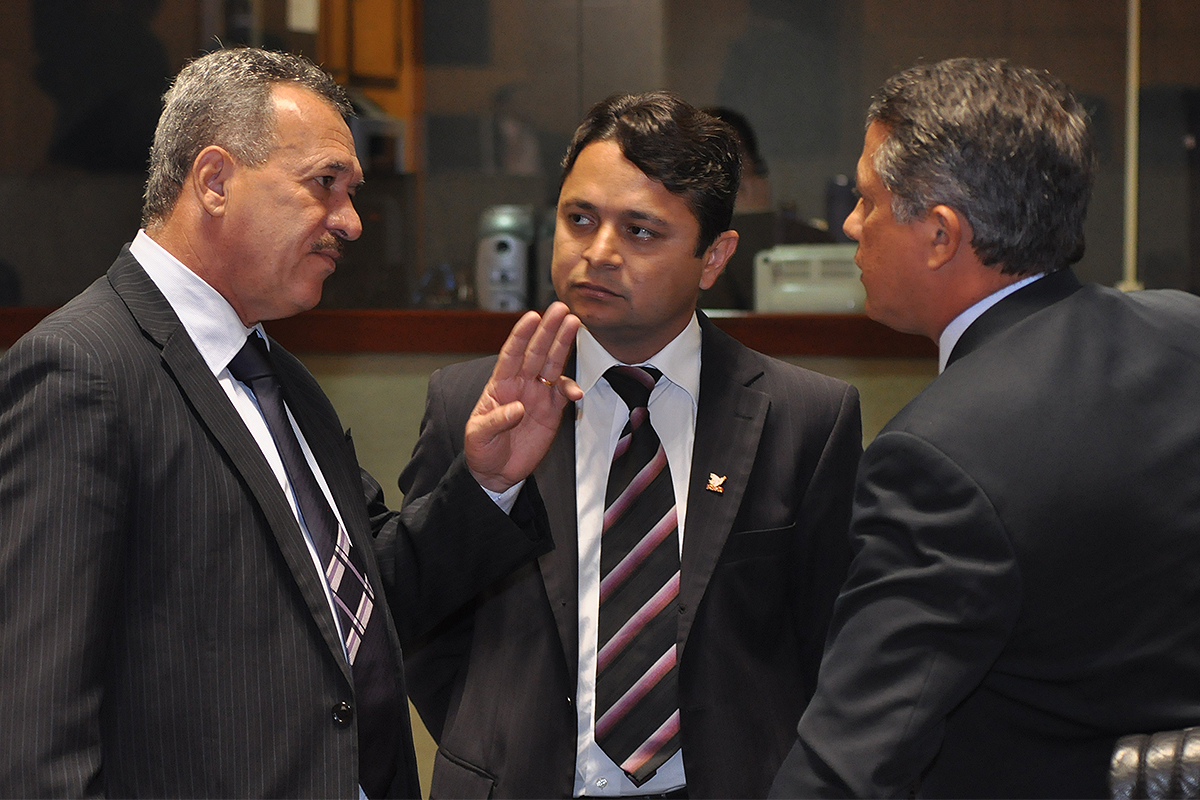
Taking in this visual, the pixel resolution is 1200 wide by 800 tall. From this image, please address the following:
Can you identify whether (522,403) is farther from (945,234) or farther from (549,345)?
(945,234)

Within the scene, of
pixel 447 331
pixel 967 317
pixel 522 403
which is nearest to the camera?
pixel 967 317

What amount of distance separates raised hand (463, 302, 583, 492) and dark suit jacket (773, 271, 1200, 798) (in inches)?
20.6

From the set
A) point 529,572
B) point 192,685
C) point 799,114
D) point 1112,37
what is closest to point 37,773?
point 192,685

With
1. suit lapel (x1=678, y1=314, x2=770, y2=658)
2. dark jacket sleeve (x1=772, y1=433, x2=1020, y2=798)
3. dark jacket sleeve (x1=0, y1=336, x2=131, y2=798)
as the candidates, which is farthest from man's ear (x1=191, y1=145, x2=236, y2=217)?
dark jacket sleeve (x1=772, y1=433, x2=1020, y2=798)

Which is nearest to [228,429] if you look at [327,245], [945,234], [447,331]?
[327,245]

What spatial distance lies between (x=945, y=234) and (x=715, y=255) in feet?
2.10

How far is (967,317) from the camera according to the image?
4.38 ft

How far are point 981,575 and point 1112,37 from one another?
502 cm

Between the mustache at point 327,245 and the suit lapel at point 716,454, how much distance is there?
0.62 metres

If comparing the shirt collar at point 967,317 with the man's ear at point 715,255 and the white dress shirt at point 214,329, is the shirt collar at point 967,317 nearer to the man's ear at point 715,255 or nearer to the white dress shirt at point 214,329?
the man's ear at point 715,255

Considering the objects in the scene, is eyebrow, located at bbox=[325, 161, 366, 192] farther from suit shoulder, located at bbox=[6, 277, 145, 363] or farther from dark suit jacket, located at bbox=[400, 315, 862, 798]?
dark suit jacket, located at bbox=[400, 315, 862, 798]

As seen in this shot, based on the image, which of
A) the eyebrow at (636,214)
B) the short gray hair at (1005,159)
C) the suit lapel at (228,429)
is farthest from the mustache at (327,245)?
the short gray hair at (1005,159)

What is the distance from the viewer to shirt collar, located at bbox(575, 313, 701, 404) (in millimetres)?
1781

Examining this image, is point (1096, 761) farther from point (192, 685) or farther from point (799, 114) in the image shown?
point (799, 114)
